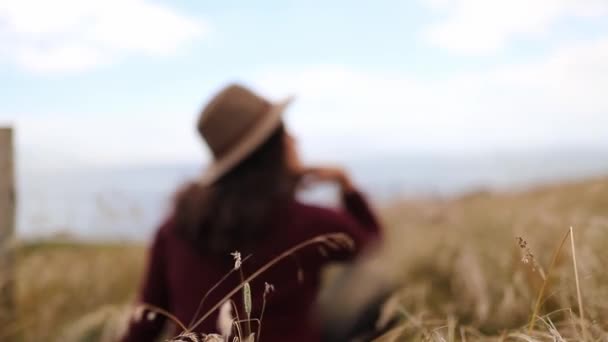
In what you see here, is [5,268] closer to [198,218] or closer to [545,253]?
[198,218]

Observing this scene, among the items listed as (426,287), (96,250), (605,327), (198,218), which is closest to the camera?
(605,327)

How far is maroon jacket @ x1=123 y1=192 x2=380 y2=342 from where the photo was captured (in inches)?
85.5

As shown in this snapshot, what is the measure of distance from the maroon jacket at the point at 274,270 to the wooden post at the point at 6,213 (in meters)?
0.90

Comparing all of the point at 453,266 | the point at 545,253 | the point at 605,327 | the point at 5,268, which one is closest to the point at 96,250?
the point at 5,268

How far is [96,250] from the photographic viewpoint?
541 cm

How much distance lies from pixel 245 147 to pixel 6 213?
1351 mm

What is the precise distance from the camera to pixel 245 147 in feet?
7.27

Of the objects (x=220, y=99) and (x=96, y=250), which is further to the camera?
(x=96, y=250)

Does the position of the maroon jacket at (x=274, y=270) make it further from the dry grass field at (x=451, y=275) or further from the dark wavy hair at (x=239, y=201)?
the dry grass field at (x=451, y=275)

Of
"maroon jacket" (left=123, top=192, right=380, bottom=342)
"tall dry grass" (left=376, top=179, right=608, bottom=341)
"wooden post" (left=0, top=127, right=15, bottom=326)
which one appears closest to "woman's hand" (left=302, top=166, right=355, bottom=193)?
"maroon jacket" (left=123, top=192, right=380, bottom=342)

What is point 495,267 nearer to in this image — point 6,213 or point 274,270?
point 274,270

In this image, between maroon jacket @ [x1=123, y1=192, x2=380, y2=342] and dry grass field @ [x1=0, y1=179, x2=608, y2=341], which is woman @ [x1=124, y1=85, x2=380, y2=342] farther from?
dry grass field @ [x1=0, y1=179, x2=608, y2=341]

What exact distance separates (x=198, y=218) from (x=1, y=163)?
126cm

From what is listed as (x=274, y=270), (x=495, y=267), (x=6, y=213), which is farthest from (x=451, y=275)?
(x=6, y=213)
